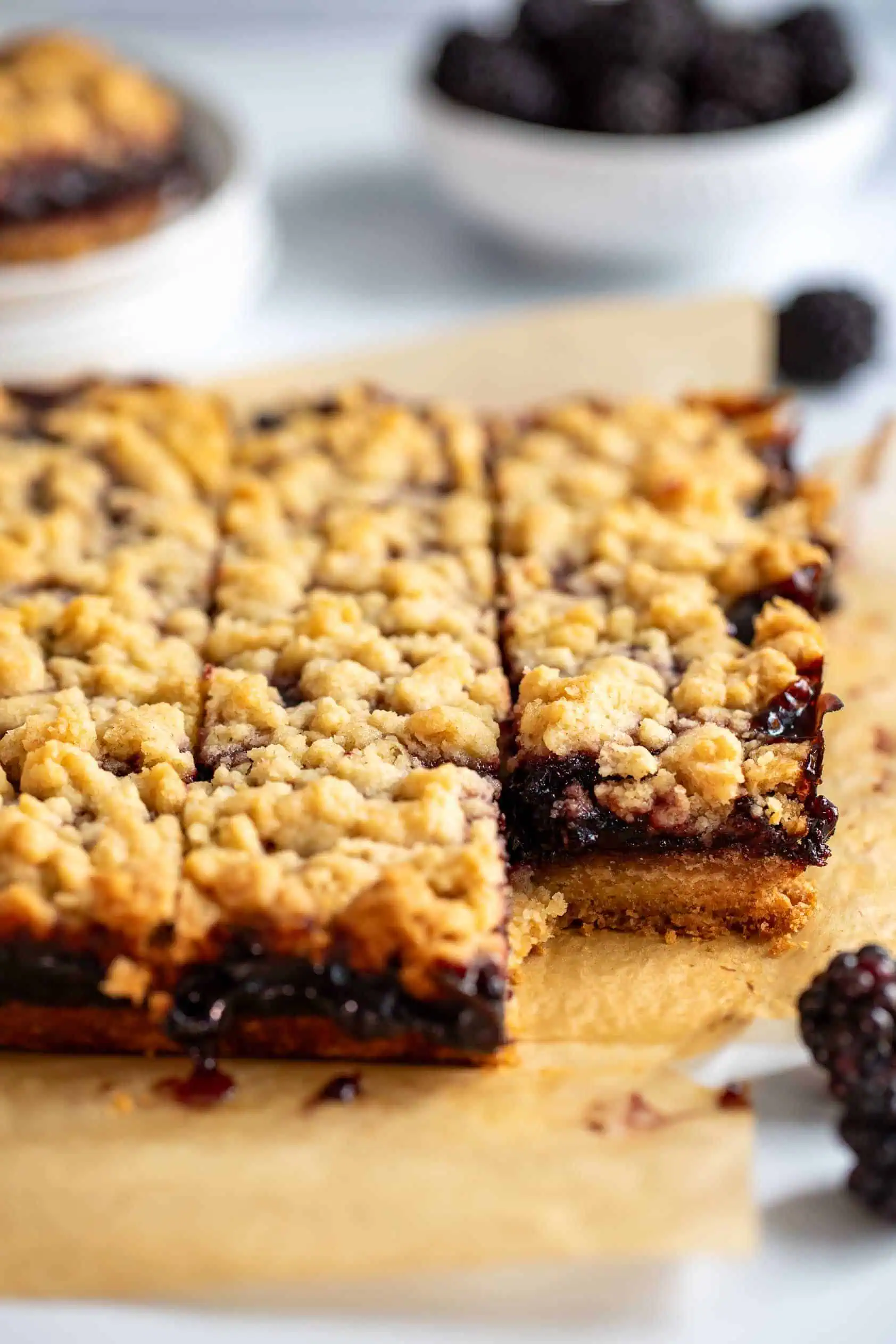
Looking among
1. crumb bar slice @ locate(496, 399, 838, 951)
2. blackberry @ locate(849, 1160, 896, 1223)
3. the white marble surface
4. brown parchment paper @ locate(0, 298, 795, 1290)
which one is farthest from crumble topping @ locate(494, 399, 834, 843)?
blackberry @ locate(849, 1160, 896, 1223)

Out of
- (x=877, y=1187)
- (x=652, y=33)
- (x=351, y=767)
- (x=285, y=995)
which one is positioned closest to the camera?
(x=877, y=1187)

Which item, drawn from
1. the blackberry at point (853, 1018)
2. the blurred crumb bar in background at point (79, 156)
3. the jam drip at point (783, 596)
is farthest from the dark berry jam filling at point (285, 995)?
the blurred crumb bar in background at point (79, 156)

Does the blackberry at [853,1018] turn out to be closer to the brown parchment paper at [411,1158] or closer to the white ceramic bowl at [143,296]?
the brown parchment paper at [411,1158]

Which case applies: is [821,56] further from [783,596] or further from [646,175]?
[783,596]

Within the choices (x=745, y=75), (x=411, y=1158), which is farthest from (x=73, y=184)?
(x=411, y=1158)

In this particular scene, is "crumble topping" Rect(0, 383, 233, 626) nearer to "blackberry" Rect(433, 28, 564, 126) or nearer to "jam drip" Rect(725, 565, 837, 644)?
"jam drip" Rect(725, 565, 837, 644)

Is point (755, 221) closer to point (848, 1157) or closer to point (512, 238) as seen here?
point (512, 238)

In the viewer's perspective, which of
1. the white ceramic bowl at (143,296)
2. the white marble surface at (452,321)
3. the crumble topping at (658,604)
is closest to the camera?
the white marble surface at (452,321)

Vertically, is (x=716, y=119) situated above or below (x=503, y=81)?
Result: above
